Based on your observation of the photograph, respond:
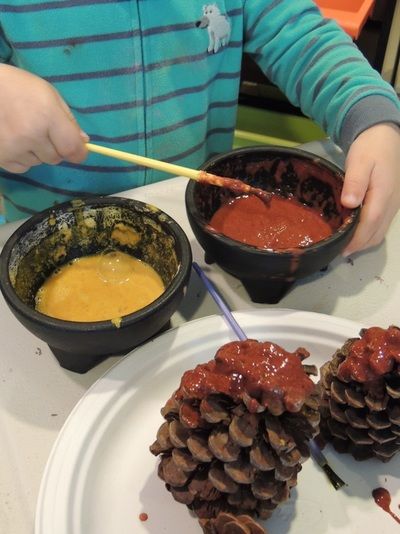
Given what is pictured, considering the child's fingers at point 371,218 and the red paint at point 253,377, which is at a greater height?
the red paint at point 253,377

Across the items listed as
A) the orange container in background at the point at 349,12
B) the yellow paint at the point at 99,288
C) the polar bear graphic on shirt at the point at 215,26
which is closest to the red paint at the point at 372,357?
Answer: the yellow paint at the point at 99,288

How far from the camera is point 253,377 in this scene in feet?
1.38

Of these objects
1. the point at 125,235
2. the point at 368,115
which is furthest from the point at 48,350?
the point at 368,115

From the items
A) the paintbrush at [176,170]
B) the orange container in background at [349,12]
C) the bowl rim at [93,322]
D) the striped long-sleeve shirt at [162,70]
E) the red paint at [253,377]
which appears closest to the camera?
the red paint at [253,377]

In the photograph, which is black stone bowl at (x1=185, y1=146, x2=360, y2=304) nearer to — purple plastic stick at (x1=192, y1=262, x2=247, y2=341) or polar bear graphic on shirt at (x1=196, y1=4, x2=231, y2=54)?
purple plastic stick at (x1=192, y1=262, x2=247, y2=341)

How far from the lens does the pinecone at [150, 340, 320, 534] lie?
1.36ft

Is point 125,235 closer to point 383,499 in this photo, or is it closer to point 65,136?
point 65,136

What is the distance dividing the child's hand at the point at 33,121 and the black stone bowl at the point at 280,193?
16cm

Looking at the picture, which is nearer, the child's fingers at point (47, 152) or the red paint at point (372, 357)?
the red paint at point (372, 357)

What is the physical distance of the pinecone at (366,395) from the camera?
0.47 meters

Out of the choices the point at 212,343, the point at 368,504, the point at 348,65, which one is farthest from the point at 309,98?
the point at 368,504

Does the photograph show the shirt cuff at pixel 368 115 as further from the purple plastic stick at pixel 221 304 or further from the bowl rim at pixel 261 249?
the purple plastic stick at pixel 221 304

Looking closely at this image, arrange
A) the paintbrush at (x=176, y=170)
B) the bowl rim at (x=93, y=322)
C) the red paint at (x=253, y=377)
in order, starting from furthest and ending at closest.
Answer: the paintbrush at (x=176, y=170)
the bowl rim at (x=93, y=322)
the red paint at (x=253, y=377)

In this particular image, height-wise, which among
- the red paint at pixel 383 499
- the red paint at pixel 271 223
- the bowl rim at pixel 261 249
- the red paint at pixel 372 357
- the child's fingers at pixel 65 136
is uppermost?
the child's fingers at pixel 65 136
